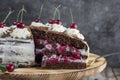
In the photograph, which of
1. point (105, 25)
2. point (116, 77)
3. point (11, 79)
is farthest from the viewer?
point (105, 25)

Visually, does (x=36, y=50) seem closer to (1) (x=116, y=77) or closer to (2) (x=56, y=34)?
(2) (x=56, y=34)

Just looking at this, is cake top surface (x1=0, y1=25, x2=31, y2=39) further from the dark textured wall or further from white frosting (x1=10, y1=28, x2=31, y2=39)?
the dark textured wall

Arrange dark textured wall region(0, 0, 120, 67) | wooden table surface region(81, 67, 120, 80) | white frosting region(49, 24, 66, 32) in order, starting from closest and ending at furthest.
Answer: white frosting region(49, 24, 66, 32) < wooden table surface region(81, 67, 120, 80) < dark textured wall region(0, 0, 120, 67)

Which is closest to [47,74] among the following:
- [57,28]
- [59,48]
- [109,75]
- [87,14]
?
[59,48]

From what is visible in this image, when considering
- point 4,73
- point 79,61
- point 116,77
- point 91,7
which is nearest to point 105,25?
point 91,7

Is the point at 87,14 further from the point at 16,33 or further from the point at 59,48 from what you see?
the point at 16,33

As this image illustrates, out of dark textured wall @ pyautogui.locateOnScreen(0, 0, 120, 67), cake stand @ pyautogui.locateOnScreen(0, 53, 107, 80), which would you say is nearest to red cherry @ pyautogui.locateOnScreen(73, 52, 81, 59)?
cake stand @ pyautogui.locateOnScreen(0, 53, 107, 80)
